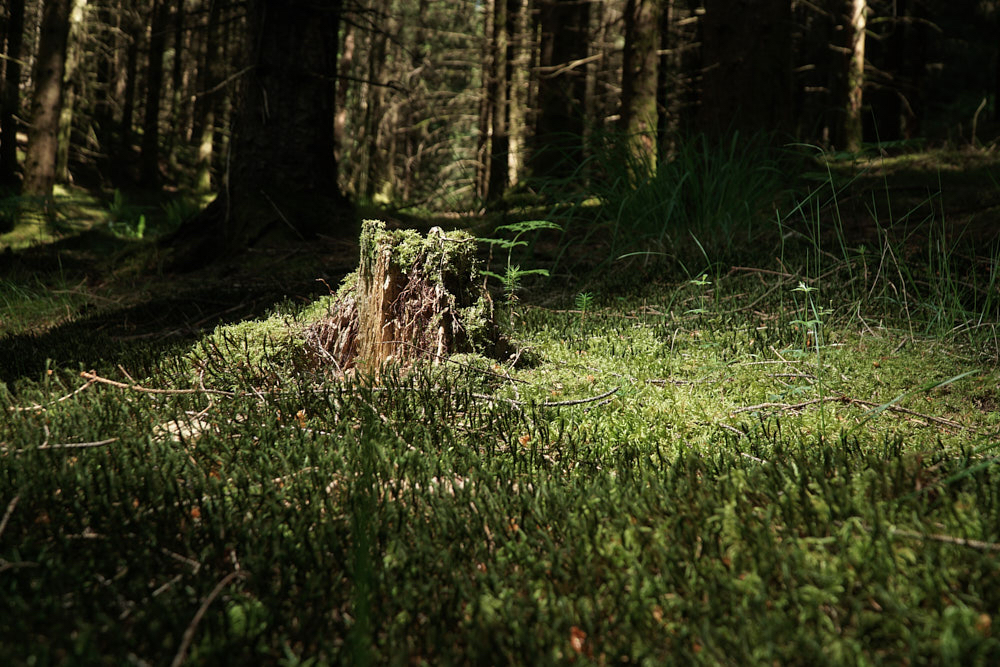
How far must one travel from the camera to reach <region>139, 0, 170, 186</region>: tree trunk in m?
18.4

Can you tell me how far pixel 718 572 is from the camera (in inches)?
68.8

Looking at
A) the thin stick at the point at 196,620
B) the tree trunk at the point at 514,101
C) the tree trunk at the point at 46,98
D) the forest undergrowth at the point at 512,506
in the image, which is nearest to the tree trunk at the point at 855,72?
the tree trunk at the point at 514,101

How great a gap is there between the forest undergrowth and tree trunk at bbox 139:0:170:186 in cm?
1760

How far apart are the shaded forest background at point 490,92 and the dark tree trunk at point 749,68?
0.7 inches

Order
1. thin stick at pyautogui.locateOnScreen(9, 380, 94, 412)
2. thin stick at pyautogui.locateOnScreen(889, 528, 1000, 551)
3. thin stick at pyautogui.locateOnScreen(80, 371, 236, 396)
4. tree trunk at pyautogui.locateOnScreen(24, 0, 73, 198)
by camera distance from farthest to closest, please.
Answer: tree trunk at pyautogui.locateOnScreen(24, 0, 73, 198) → thin stick at pyautogui.locateOnScreen(80, 371, 236, 396) → thin stick at pyautogui.locateOnScreen(9, 380, 94, 412) → thin stick at pyautogui.locateOnScreen(889, 528, 1000, 551)

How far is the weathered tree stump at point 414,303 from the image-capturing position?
364 centimetres

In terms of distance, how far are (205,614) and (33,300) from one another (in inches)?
231

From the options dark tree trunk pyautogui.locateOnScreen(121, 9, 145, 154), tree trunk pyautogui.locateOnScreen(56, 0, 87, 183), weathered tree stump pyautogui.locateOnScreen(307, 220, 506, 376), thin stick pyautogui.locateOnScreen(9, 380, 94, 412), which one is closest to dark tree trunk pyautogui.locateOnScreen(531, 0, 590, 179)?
tree trunk pyautogui.locateOnScreen(56, 0, 87, 183)

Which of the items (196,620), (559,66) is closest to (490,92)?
(559,66)

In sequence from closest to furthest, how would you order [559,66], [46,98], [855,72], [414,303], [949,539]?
[949,539] → [414,303] → [46,98] → [559,66] → [855,72]

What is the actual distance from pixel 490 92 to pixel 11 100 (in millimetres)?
11044

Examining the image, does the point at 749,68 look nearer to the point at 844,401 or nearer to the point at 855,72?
the point at 844,401

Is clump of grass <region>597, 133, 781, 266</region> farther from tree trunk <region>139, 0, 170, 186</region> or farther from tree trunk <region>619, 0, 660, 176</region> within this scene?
tree trunk <region>139, 0, 170, 186</region>

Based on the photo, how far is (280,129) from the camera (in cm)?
699
